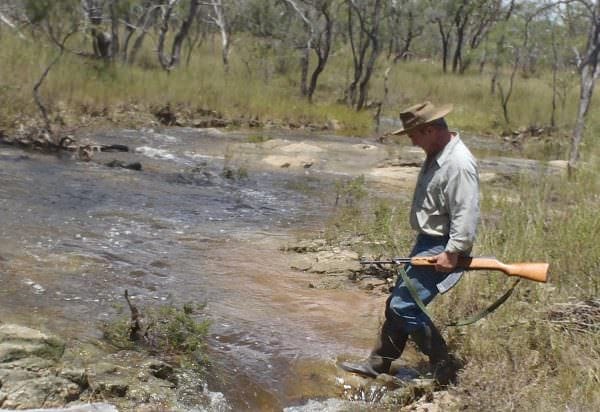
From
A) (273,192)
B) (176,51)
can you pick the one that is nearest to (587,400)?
(273,192)

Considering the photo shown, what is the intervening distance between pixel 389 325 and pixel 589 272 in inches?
64.9

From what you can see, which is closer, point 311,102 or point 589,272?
point 589,272

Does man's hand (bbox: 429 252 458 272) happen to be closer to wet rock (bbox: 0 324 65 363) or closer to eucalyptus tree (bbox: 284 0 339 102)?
wet rock (bbox: 0 324 65 363)

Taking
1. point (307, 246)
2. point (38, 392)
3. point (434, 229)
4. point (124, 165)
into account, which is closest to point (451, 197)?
point (434, 229)

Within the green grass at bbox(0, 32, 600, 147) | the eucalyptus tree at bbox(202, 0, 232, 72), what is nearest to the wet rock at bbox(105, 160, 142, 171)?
the green grass at bbox(0, 32, 600, 147)

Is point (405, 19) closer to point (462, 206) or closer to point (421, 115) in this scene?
point (421, 115)

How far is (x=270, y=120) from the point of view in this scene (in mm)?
18719

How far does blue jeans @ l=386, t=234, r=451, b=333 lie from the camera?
4.34 meters

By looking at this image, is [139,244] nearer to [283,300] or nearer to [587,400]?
[283,300]

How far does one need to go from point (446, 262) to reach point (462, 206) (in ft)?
1.07

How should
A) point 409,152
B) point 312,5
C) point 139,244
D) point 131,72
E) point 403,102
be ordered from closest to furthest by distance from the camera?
1. point 139,244
2. point 409,152
3. point 131,72
4. point 312,5
5. point 403,102

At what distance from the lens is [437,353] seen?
447 centimetres

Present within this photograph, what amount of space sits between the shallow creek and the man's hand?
3.43 ft

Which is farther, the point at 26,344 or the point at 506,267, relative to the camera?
the point at 506,267
